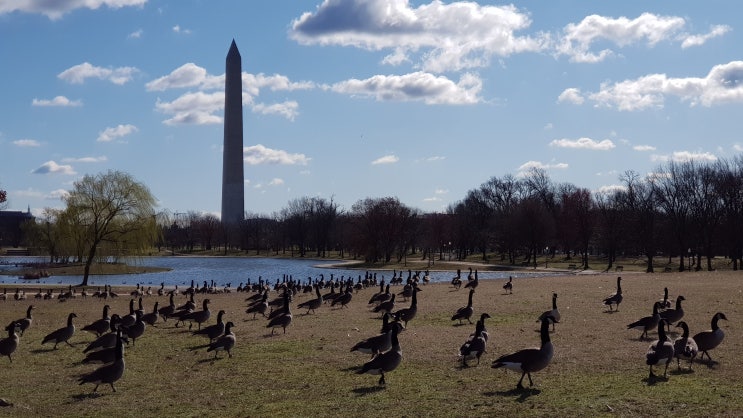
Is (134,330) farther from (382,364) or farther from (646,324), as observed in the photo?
(646,324)

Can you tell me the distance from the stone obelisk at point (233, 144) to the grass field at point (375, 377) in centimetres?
10237

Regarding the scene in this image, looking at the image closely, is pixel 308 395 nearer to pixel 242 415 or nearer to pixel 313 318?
pixel 242 415

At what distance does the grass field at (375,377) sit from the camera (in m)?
11.2

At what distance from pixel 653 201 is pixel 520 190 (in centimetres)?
4418

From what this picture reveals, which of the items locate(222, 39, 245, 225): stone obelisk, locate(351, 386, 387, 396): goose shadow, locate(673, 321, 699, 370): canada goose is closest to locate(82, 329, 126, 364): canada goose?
locate(351, 386, 387, 396): goose shadow

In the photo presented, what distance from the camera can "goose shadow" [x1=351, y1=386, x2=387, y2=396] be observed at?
485 inches

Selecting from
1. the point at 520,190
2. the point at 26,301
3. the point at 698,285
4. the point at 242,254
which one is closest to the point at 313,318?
the point at 26,301

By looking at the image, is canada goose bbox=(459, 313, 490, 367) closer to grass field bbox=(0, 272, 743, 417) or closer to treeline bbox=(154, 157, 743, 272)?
grass field bbox=(0, 272, 743, 417)

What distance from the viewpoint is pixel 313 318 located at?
79.5 ft

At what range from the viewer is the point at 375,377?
1370 cm

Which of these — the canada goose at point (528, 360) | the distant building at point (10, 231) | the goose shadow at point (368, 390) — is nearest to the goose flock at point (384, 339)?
the canada goose at point (528, 360)

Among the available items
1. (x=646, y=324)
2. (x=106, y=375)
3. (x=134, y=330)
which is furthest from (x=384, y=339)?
(x=134, y=330)

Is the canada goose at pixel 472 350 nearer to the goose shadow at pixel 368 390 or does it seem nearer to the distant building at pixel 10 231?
the goose shadow at pixel 368 390

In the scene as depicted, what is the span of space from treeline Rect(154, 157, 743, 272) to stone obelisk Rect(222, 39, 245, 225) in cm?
685
